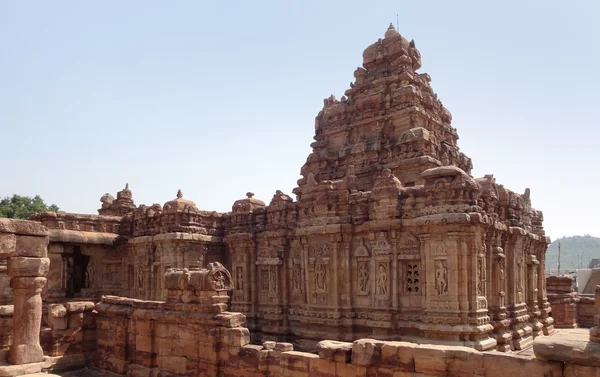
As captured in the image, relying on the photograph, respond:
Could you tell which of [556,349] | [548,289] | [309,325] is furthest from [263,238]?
[548,289]

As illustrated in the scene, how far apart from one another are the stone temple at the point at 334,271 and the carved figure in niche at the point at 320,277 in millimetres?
137

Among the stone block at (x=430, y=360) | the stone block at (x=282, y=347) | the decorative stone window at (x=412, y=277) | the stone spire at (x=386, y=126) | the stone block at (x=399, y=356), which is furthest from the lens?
the stone spire at (x=386, y=126)

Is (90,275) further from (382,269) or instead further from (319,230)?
(382,269)

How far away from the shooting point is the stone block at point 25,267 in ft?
31.3

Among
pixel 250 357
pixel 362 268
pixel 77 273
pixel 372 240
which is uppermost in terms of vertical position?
pixel 372 240

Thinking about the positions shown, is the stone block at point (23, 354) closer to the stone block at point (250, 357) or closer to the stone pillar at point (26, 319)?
the stone pillar at point (26, 319)

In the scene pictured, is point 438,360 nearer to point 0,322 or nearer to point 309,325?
point 309,325

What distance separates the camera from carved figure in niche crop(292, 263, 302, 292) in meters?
16.6

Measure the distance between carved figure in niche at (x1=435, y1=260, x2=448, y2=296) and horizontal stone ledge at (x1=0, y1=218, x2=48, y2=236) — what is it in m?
9.50

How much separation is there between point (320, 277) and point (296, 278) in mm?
1241

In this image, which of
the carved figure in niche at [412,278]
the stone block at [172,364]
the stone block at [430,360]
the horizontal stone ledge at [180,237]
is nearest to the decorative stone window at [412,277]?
the carved figure in niche at [412,278]

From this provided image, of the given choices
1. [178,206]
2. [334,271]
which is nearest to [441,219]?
[334,271]

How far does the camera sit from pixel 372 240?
14.8 m

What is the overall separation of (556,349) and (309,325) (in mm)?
10123
